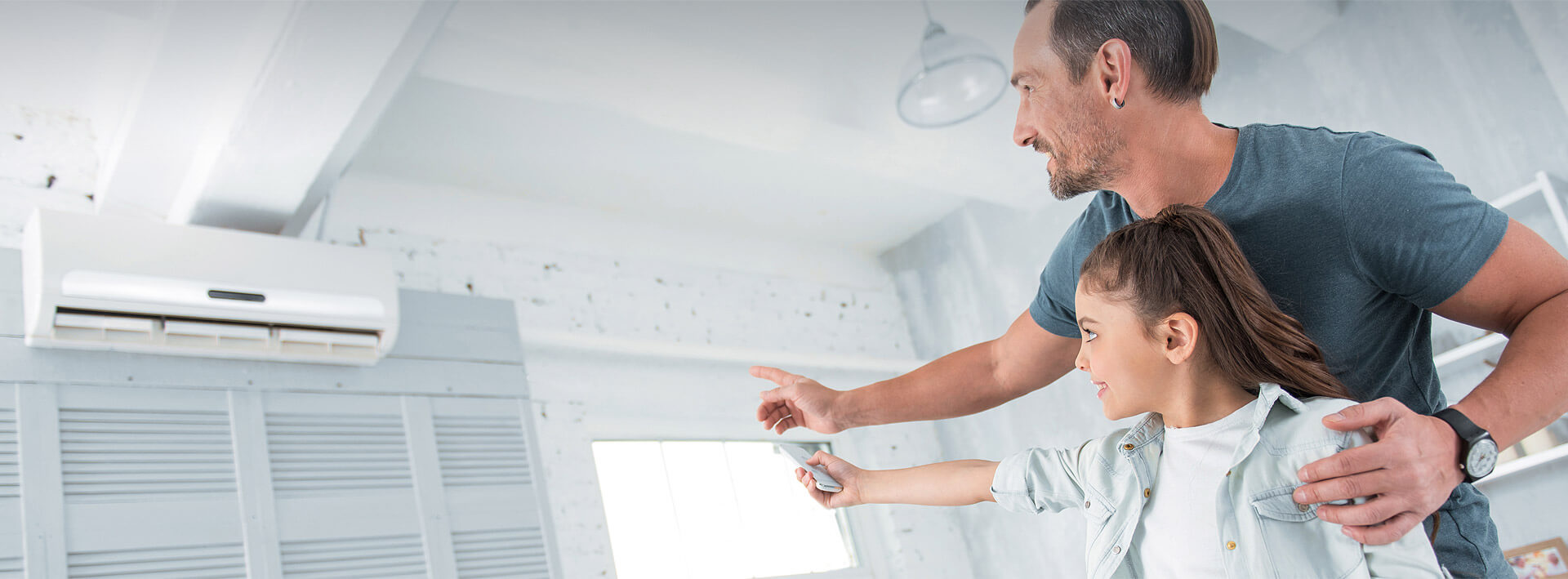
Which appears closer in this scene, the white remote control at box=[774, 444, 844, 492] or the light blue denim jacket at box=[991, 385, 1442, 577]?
the light blue denim jacket at box=[991, 385, 1442, 577]

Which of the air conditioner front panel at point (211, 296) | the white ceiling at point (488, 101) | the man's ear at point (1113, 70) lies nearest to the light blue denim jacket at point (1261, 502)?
the man's ear at point (1113, 70)

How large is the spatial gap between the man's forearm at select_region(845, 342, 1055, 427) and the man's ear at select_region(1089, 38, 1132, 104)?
1.53 feet

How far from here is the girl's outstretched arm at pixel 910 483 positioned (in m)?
1.46

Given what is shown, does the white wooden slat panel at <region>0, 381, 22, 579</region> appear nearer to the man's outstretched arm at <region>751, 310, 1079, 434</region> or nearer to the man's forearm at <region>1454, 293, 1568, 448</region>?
the man's outstretched arm at <region>751, 310, 1079, 434</region>

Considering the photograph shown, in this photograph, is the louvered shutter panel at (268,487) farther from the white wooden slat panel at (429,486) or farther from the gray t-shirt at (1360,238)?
the gray t-shirt at (1360,238)

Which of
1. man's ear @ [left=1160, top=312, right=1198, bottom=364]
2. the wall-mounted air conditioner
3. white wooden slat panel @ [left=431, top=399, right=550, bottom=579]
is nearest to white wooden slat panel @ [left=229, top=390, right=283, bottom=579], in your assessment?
the wall-mounted air conditioner

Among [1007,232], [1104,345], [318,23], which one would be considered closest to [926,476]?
[1104,345]

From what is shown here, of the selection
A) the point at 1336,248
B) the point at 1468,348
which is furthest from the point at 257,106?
the point at 1468,348

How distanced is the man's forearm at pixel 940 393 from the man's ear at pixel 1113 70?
47 cm

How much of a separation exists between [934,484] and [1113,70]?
0.65 metres

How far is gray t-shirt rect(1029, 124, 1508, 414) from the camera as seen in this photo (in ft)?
3.56

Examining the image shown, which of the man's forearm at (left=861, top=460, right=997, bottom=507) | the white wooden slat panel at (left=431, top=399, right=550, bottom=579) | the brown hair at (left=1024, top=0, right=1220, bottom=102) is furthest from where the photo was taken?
the white wooden slat panel at (left=431, top=399, right=550, bottom=579)

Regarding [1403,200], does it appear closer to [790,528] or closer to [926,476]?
[926,476]

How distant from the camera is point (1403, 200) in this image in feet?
3.59
